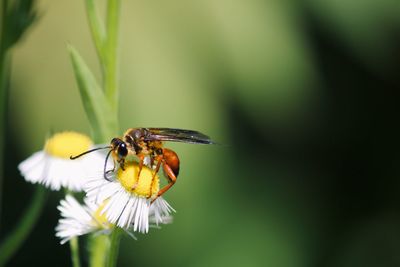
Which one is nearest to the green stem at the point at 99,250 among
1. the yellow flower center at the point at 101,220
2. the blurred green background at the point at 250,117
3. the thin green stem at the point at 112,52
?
the yellow flower center at the point at 101,220

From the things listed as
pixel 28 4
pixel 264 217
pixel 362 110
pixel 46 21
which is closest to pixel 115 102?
pixel 28 4

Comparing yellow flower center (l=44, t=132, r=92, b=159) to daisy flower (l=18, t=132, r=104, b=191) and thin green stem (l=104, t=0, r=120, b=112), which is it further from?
thin green stem (l=104, t=0, r=120, b=112)

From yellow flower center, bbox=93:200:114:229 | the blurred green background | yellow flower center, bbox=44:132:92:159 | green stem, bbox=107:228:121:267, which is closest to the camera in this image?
green stem, bbox=107:228:121:267

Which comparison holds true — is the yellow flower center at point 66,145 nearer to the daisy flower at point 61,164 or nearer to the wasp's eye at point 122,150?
the daisy flower at point 61,164

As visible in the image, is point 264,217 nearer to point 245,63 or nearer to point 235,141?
point 235,141

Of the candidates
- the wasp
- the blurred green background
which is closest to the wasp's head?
the wasp

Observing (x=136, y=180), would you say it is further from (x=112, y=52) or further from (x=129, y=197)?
(x=112, y=52)

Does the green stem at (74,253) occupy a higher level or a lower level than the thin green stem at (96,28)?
lower
